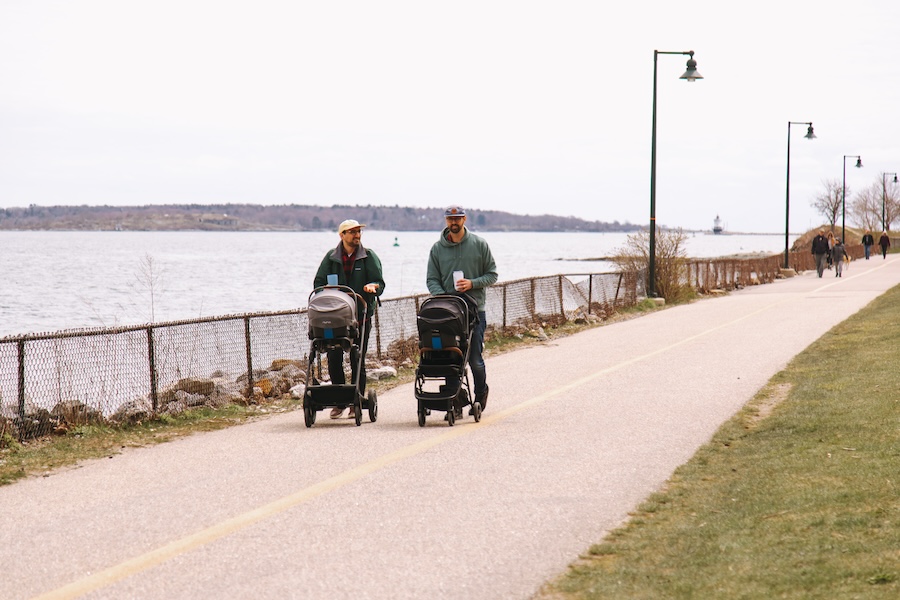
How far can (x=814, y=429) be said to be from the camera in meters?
9.41

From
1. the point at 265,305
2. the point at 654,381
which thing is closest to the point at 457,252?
the point at 654,381

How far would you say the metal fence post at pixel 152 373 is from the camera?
38.0 ft

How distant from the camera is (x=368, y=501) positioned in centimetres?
708

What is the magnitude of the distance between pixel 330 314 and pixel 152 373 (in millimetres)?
2608

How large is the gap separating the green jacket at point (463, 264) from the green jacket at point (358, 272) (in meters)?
0.56

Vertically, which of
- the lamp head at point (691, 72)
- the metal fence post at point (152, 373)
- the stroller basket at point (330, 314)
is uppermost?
the lamp head at point (691, 72)

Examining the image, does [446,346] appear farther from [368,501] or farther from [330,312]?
[368,501]

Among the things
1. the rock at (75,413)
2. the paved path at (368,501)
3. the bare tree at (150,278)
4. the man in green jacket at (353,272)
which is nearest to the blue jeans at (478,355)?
the paved path at (368,501)

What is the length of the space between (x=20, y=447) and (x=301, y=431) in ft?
8.40

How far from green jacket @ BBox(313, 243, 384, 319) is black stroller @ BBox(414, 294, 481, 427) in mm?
727

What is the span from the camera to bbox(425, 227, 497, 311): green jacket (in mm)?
10516

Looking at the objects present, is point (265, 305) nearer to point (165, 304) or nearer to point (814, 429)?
point (165, 304)

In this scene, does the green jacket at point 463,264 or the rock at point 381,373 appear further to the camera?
the rock at point 381,373

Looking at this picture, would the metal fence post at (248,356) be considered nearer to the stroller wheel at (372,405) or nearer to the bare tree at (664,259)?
the stroller wheel at (372,405)
